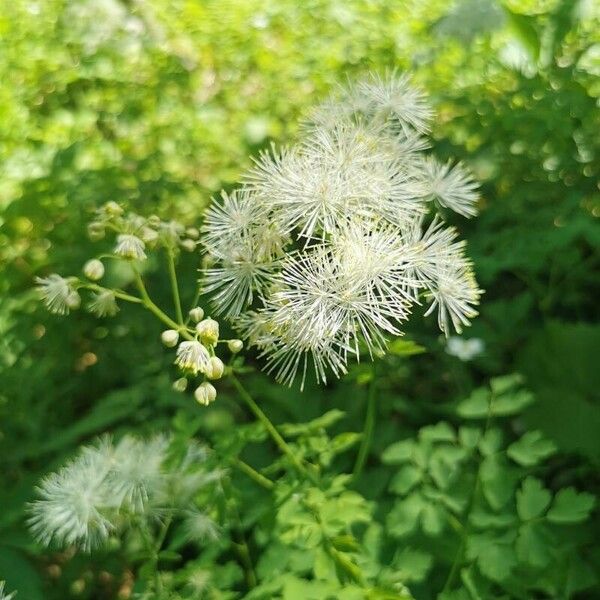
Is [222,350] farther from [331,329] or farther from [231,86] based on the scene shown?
[231,86]

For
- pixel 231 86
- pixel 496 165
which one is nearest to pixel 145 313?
pixel 496 165

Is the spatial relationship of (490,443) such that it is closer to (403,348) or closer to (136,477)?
(403,348)

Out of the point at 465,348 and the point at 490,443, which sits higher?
the point at 490,443

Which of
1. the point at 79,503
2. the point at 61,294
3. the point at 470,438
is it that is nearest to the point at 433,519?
the point at 470,438

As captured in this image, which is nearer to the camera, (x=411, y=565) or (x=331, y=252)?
(x=331, y=252)

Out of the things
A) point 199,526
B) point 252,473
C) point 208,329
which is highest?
point 208,329

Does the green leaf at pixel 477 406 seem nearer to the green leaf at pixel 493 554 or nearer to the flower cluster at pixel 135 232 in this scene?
the green leaf at pixel 493 554

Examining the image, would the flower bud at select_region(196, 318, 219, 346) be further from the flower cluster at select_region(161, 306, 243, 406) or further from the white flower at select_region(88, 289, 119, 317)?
the white flower at select_region(88, 289, 119, 317)
